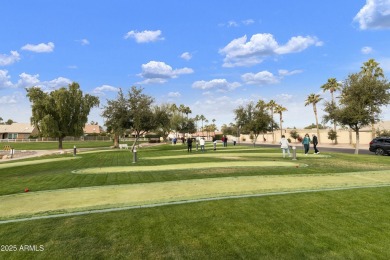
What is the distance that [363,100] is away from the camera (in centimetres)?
2733

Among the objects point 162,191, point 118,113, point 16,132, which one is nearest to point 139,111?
point 118,113

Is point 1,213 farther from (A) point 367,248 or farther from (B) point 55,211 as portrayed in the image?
(A) point 367,248

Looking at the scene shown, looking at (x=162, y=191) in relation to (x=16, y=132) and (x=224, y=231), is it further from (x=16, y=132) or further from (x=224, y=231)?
(x=16, y=132)

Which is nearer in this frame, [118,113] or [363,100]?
[363,100]

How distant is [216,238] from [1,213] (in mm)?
5185

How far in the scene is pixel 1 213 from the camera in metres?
7.02

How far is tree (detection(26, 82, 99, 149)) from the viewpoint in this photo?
4723 cm

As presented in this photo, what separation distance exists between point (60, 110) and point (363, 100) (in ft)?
135

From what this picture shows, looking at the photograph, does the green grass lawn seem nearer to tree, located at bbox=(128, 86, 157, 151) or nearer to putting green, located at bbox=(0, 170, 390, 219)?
putting green, located at bbox=(0, 170, 390, 219)

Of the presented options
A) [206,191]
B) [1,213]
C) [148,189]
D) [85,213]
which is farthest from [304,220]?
[1,213]

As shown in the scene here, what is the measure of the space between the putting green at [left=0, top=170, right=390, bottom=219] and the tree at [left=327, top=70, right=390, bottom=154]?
1765 cm

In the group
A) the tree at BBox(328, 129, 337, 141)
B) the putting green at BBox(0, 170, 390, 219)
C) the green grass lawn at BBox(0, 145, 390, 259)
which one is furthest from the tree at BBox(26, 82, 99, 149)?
the green grass lawn at BBox(0, 145, 390, 259)

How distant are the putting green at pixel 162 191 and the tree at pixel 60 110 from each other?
136 feet

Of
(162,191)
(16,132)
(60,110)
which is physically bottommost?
(162,191)
